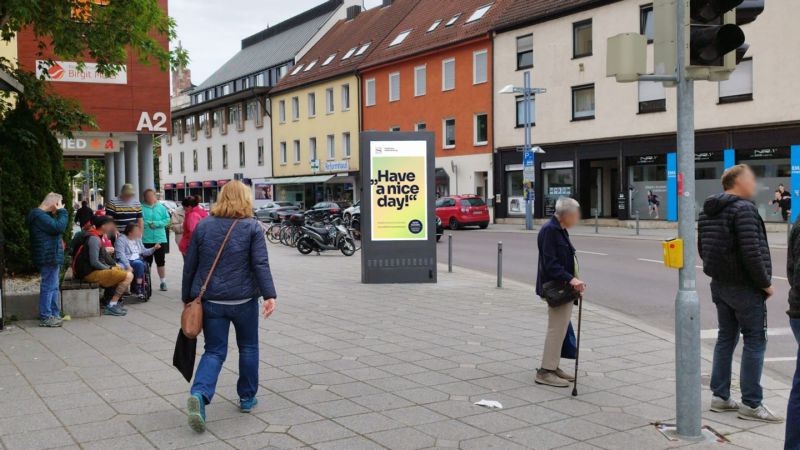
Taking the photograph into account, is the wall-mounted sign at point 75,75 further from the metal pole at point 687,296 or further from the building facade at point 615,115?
the building facade at point 615,115

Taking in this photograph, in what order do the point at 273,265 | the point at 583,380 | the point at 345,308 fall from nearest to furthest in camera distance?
1. the point at 583,380
2. the point at 345,308
3. the point at 273,265

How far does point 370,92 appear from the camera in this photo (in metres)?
47.0

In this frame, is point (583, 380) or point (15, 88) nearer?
point (583, 380)

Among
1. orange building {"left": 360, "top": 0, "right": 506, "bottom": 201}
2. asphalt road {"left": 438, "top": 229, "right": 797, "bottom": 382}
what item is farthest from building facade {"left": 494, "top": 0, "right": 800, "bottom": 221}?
asphalt road {"left": 438, "top": 229, "right": 797, "bottom": 382}

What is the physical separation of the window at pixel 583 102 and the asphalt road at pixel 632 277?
7.93m

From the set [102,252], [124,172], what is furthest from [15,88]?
[124,172]

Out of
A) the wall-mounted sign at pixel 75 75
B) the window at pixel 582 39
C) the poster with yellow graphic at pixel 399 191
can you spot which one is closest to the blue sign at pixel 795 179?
the window at pixel 582 39

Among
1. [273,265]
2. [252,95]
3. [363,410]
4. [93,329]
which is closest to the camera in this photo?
[363,410]

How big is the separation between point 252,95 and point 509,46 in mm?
27953

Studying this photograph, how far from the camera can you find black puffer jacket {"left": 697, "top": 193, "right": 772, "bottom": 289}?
5205 millimetres

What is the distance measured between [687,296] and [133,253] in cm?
848

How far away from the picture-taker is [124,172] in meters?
25.0

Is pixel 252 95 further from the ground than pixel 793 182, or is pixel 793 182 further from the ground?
pixel 252 95

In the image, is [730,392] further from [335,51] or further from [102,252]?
[335,51]
